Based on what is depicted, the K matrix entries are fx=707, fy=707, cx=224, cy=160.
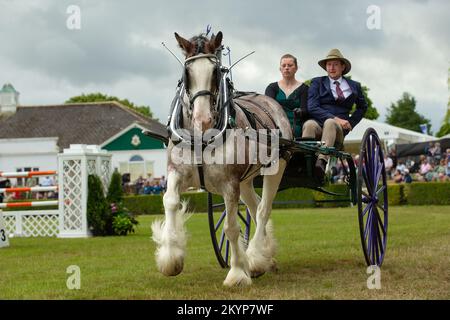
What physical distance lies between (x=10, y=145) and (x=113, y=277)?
153 ft

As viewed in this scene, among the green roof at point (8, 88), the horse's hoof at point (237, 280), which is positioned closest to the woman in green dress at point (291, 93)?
the horse's hoof at point (237, 280)

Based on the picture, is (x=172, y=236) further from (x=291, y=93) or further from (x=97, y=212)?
Result: (x=97, y=212)

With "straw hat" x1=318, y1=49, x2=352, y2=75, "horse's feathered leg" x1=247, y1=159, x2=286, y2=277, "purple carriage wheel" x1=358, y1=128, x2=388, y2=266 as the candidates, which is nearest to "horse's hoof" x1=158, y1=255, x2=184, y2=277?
"horse's feathered leg" x1=247, y1=159, x2=286, y2=277

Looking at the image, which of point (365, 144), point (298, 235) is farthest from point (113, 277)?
point (298, 235)

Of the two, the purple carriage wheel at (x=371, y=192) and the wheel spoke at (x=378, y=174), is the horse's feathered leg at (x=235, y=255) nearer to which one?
the purple carriage wheel at (x=371, y=192)

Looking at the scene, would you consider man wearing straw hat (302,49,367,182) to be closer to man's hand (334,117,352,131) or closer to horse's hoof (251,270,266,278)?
man's hand (334,117,352,131)

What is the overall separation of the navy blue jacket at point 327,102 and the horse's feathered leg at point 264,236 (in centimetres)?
95

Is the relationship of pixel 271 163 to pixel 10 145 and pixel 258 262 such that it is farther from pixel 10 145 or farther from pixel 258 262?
pixel 10 145

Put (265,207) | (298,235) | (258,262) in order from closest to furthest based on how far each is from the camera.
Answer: (258,262), (265,207), (298,235)

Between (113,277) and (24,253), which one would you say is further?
(24,253)

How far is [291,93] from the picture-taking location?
8.82 m

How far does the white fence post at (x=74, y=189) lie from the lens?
15539 mm
